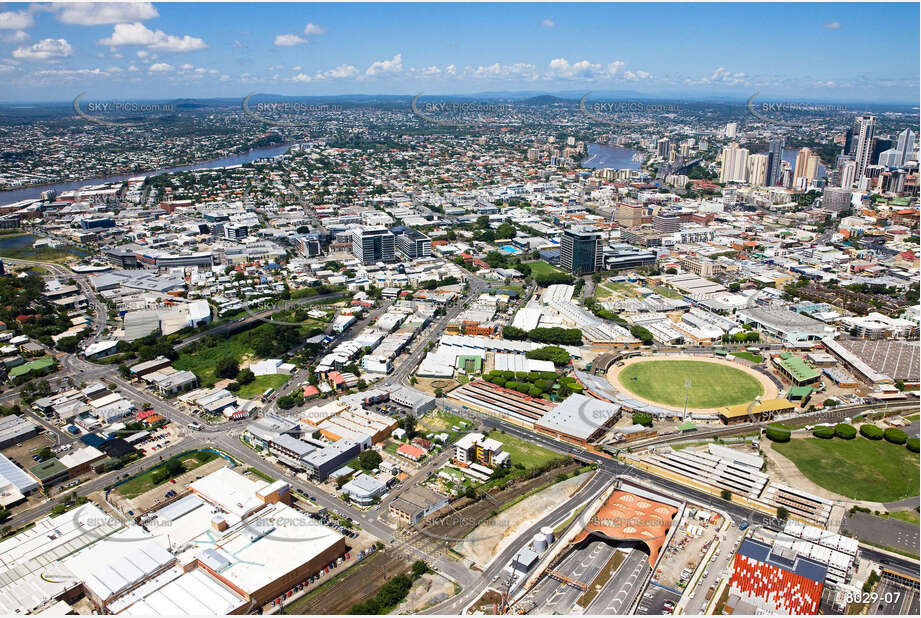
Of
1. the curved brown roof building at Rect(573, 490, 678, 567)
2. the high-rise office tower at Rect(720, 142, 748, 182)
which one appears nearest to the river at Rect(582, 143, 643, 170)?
the high-rise office tower at Rect(720, 142, 748, 182)

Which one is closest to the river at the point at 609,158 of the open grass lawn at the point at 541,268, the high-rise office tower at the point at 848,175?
the high-rise office tower at the point at 848,175

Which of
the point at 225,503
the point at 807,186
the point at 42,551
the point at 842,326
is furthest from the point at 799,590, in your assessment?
the point at 807,186

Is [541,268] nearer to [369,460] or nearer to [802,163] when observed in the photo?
[369,460]

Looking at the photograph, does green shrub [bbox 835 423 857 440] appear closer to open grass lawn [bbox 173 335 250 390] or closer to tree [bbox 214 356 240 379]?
tree [bbox 214 356 240 379]

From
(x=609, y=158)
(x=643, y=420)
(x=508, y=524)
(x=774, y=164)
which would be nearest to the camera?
A: (x=508, y=524)

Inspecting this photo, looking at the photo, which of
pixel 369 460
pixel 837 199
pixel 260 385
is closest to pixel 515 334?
pixel 260 385
